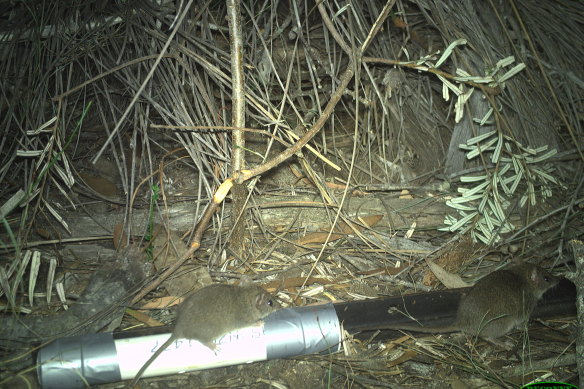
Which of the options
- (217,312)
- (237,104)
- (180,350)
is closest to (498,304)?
(217,312)

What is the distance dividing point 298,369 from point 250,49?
2.34 meters

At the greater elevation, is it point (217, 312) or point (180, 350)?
point (217, 312)

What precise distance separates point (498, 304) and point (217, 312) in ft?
5.53

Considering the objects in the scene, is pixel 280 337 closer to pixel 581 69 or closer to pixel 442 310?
pixel 442 310

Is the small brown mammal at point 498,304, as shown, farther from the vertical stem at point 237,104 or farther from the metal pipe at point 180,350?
the vertical stem at point 237,104

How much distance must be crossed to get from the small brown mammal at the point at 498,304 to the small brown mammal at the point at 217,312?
2.55 feet

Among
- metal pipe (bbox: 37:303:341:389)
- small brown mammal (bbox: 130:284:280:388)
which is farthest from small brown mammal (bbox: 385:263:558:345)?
small brown mammal (bbox: 130:284:280:388)

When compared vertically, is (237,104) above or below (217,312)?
above

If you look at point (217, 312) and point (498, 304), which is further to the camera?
point (498, 304)

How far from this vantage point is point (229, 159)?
132 inches

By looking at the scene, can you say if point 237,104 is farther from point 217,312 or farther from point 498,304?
point 498,304

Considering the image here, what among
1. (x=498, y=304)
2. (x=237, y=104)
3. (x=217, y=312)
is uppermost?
(x=237, y=104)

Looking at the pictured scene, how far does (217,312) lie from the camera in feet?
8.95

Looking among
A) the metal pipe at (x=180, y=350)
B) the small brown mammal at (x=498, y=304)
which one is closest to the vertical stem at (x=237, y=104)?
the metal pipe at (x=180, y=350)
